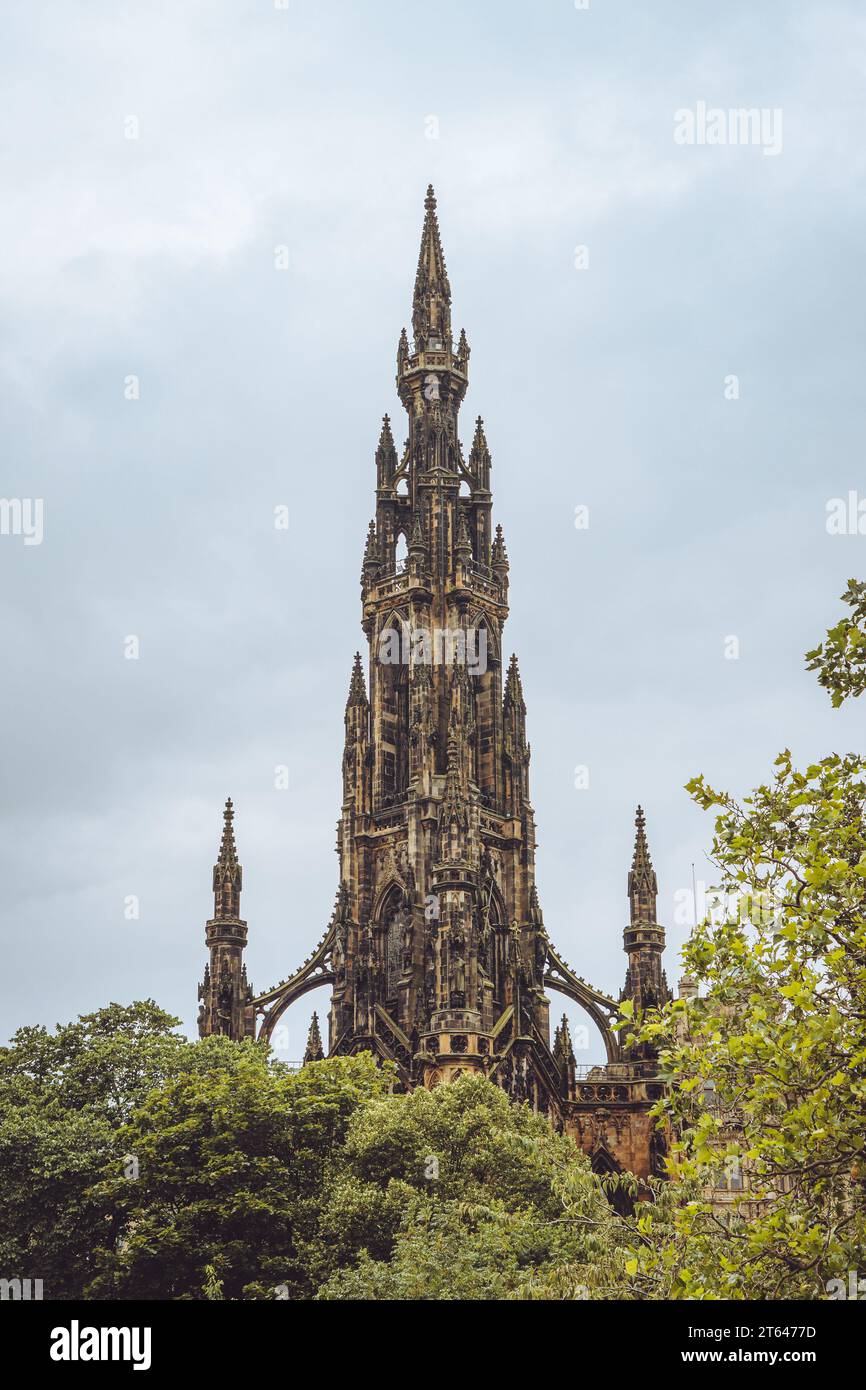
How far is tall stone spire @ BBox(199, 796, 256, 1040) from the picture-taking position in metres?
83.3

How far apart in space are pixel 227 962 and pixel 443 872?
11.0 meters

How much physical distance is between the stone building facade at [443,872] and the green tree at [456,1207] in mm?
19889

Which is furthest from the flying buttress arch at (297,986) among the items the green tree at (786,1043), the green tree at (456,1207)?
the green tree at (786,1043)

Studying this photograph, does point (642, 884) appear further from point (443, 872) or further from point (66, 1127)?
point (66, 1127)

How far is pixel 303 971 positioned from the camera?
8688 centimetres

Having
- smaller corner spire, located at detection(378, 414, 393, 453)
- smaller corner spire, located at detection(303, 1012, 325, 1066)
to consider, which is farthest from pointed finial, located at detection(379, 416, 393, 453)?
smaller corner spire, located at detection(303, 1012, 325, 1066)

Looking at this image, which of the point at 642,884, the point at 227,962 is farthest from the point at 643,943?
the point at 227,962

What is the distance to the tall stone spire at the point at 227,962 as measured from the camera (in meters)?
83.3

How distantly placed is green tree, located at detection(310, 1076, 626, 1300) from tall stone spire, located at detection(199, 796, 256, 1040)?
2321 centimetres

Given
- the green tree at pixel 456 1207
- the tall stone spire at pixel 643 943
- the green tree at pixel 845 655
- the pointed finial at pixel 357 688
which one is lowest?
the green tree at pixel 456 1207

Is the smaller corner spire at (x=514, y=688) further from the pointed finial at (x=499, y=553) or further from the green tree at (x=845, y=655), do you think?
the green tree at (x=845, y=655)
